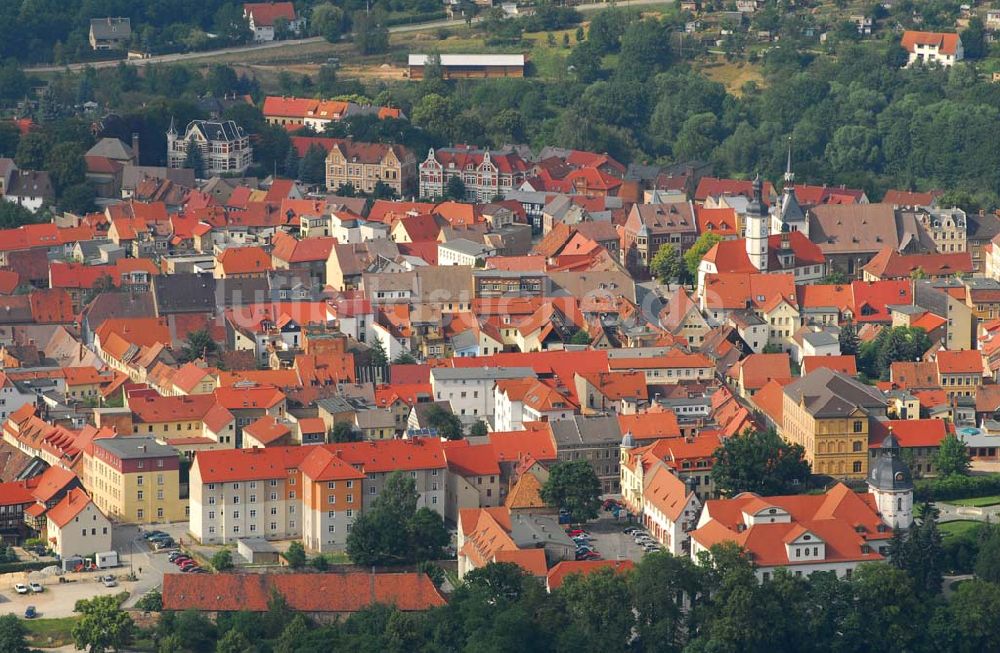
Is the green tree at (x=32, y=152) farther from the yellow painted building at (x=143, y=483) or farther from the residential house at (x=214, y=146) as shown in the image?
the yellow painted building at (x=143, y=483)

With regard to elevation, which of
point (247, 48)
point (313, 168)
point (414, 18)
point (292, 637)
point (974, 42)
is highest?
point (292, 637)

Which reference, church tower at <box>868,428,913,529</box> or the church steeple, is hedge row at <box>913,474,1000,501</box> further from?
the church steeple

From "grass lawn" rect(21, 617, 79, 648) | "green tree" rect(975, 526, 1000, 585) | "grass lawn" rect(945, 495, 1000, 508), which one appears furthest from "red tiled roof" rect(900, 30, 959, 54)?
"grass lawn" rect(21, 617, 79, 648)

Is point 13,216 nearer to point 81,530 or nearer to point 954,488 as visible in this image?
point 81,530

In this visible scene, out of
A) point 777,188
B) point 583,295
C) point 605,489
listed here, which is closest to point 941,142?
point 777,188

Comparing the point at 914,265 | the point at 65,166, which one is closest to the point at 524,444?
the point at 914,265

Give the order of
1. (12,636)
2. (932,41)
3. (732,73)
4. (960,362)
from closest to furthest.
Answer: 1. (12,636)
2. (960,362)
3. (932,41)
4. (732,73)

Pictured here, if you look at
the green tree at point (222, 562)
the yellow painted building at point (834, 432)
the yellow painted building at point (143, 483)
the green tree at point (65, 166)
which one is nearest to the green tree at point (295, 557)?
the green tree at point (222, 562)

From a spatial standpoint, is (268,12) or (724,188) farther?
(268,12)

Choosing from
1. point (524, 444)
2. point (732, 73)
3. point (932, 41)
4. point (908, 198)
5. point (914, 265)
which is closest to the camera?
point (524, 444)
